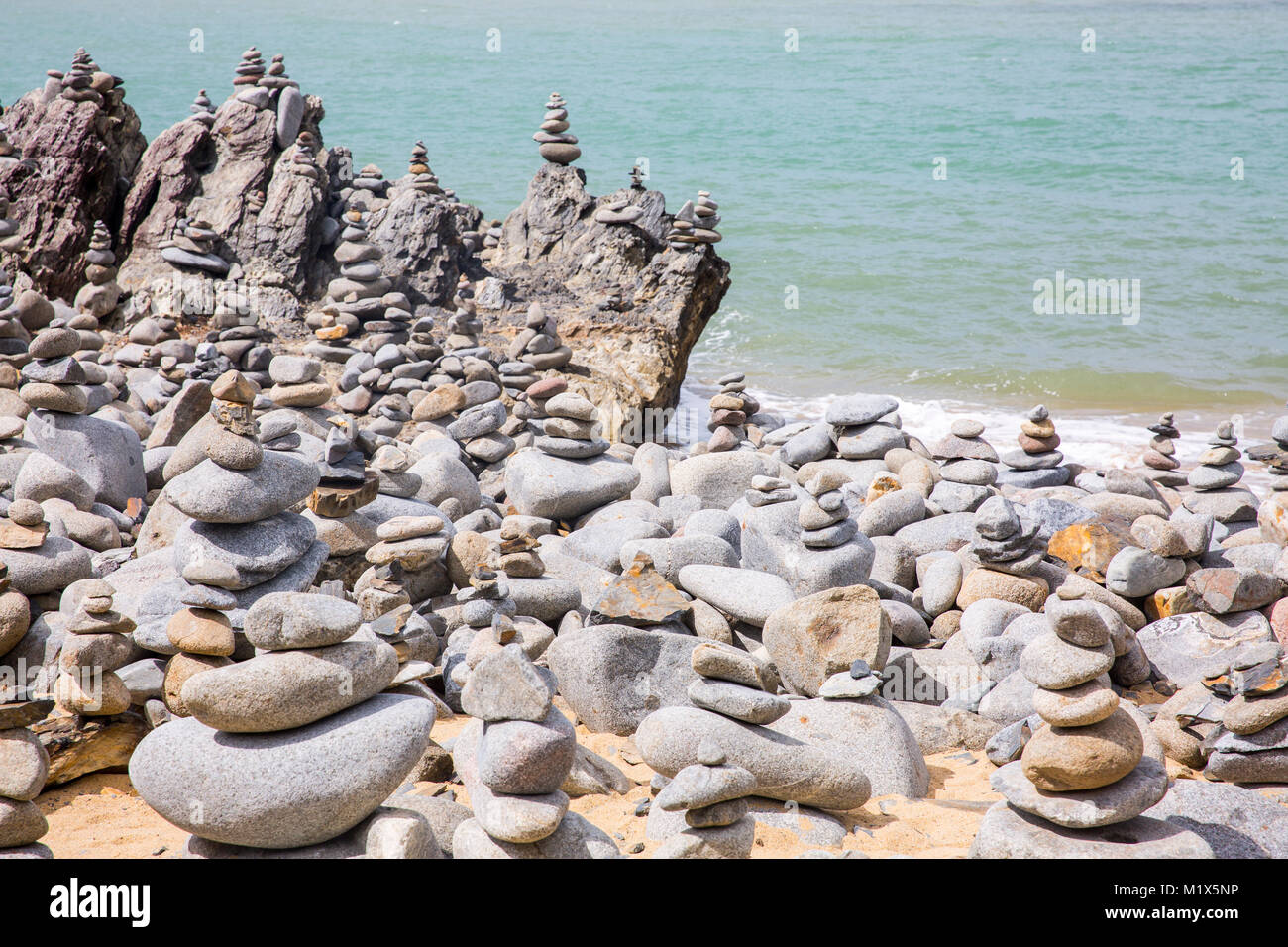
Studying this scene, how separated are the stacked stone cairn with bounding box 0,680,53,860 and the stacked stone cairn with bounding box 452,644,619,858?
3.81ft

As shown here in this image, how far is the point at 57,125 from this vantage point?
10297 millimetres

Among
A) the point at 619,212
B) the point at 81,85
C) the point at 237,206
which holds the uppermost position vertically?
the point at 81,85

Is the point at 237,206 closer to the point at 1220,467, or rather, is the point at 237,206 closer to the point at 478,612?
the point at 478,612

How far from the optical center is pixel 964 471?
6.88 m

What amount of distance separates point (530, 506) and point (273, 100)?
651 centimetres

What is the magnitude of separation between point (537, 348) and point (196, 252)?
350 centimetres

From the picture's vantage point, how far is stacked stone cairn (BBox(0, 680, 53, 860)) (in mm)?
2908

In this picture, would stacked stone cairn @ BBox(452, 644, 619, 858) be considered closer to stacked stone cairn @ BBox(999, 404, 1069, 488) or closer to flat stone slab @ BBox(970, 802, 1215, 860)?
→ flat stone slab @ BBox(970, 802, 1215, 860)

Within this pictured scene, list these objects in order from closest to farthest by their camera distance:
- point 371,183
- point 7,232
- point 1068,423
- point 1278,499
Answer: point 1278,499
point 7,232
point 371,183
point 1068,423

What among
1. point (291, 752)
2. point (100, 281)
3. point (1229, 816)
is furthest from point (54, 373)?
point (1229, 816)

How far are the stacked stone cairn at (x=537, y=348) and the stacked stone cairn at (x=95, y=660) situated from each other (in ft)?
15.5

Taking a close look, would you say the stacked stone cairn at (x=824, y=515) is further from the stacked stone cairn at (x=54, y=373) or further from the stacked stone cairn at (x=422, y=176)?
the stacked stone cairn at (x=422, y=176)
